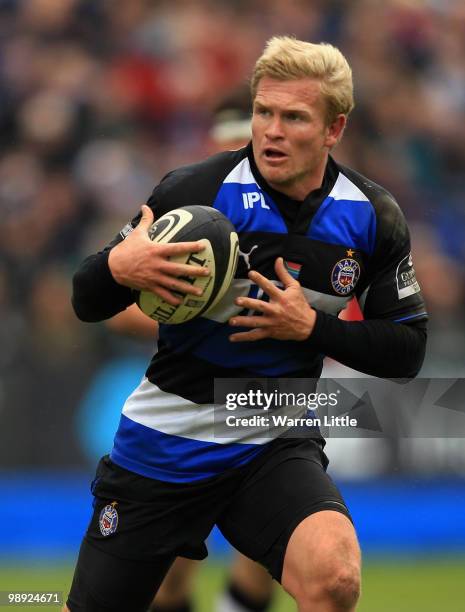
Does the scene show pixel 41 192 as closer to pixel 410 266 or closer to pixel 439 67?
pixel 439 67

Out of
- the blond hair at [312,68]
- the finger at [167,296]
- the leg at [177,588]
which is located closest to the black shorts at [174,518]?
the finger at [167,296]

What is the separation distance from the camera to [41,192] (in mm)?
10336

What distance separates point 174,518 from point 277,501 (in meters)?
0.42

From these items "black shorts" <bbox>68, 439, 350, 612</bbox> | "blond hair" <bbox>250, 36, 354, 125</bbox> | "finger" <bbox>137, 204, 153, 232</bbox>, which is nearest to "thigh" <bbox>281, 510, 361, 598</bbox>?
"black shorts" <bbox>68, 439, 350, 612</bbox>

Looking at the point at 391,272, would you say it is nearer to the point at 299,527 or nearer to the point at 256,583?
the point at 299,527

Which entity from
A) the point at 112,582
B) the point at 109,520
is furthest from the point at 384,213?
the point at 112,582

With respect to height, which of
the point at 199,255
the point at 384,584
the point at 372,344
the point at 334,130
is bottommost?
the point at 384,584

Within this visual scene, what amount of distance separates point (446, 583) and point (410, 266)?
4.59 m

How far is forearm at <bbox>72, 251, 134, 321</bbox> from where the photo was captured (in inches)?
173

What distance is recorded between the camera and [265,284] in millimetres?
4289

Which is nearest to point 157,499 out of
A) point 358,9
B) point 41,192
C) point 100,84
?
point 41,192

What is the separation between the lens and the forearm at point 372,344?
4469mm

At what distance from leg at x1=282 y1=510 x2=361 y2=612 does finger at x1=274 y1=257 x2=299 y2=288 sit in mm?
851

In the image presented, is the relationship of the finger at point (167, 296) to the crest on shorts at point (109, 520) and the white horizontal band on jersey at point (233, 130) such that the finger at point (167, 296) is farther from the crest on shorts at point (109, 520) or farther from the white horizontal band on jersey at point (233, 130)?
the white horizontal band on jersey at point (233, 130)
